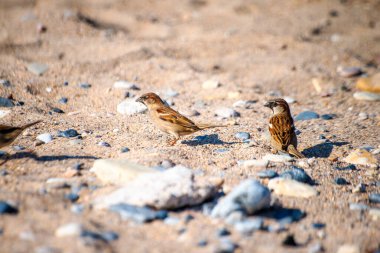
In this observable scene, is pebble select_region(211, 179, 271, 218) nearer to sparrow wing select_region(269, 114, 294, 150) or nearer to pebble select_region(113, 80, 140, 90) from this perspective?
sparrow wing select_region(269, 114, 294, 150)

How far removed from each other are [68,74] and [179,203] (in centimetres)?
536

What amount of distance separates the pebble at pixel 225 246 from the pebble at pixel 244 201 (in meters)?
0.36

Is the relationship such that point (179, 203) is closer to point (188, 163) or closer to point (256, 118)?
point (188, 163)

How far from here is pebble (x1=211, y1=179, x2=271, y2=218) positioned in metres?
3.88

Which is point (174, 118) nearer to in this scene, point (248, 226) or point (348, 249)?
point (248, 226)

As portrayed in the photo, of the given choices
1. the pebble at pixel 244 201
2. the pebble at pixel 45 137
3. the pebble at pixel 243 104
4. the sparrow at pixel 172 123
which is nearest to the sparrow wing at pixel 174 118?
the sparrow at pixel 172 123

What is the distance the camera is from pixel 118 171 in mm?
4387

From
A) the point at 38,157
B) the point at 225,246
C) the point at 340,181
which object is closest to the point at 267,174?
the point at 340,181

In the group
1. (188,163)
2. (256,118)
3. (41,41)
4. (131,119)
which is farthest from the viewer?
(41,41)

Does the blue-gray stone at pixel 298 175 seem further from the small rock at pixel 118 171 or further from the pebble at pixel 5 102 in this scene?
the pebble at pixel 5 102

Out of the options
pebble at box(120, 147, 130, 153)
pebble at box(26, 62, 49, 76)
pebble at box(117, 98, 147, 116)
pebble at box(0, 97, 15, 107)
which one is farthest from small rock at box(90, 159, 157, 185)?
pebble at box(26, 62, 49, 76)

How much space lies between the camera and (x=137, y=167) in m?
4.52

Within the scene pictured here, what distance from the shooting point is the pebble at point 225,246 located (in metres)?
3.41

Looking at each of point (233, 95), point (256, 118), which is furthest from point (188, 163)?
point (233, 95)
